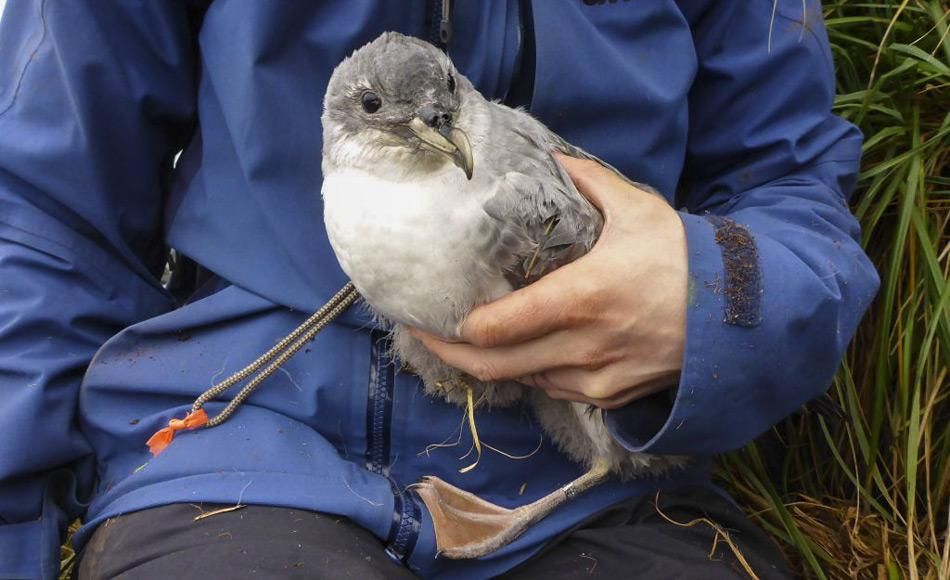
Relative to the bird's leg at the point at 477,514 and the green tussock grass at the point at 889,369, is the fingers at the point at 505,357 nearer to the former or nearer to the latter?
the bird's leg at the point at 477,514

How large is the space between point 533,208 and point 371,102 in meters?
0.39

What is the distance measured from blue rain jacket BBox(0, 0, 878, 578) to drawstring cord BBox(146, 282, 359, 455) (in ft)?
0.11

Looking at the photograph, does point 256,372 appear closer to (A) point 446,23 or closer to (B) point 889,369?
(A) point 446,23

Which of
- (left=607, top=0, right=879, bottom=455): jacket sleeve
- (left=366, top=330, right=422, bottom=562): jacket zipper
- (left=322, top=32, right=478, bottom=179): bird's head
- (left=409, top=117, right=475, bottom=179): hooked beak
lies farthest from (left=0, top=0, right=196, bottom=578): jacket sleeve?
(left=607, top=0, right=879, bottom=455): jacket sleeve

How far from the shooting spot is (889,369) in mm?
2525

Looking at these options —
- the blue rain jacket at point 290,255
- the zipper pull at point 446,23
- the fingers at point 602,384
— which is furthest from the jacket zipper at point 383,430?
the zipper pull at point 446,23

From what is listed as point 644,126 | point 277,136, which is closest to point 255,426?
point 277,136

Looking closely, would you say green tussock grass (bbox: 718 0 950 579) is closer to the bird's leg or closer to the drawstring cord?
the bird's leg

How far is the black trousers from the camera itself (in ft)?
5.48

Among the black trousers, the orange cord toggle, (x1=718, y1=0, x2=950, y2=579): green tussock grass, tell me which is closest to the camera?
the black trousers

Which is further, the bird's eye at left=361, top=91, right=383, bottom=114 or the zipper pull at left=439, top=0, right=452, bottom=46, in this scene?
the zipper pull at left=439, top=0, right=452, bottom=46

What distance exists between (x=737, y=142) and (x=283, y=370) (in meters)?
1.21

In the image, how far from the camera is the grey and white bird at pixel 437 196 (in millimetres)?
1773

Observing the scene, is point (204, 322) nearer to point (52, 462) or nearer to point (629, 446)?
point (52, 462)
